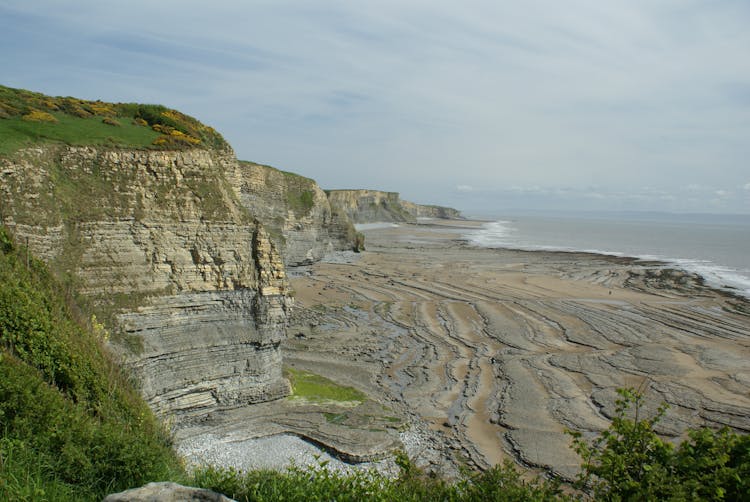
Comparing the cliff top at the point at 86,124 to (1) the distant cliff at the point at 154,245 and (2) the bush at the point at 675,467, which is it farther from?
(2) the bush at the point at 675,467

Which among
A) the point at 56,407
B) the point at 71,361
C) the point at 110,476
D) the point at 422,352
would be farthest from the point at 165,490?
the point at 422,352

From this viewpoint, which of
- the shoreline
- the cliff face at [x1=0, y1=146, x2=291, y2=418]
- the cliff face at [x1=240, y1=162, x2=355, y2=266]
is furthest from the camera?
the shoreline

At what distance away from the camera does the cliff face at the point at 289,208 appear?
162 ft

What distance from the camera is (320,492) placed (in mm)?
8406

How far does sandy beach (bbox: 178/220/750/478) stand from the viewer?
18.9 metres

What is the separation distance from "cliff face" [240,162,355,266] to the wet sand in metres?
4.03

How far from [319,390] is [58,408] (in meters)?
14.1

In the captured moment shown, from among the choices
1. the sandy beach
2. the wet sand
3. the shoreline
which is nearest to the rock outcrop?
the sandy beach

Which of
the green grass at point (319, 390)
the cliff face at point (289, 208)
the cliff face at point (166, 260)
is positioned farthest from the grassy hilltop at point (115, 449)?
the cliff face at point (289, 208)

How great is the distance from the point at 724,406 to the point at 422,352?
50.2ft

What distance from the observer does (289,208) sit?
5441 cm

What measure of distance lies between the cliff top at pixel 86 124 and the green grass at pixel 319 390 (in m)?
11.9

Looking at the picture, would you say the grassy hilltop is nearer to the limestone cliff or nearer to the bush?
the bush

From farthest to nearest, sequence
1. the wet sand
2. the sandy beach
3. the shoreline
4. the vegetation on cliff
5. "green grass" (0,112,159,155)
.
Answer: the shoreline, the wet sand, the sandy beach, "green grass" (0,112,159,155), the vegetation on cliff
